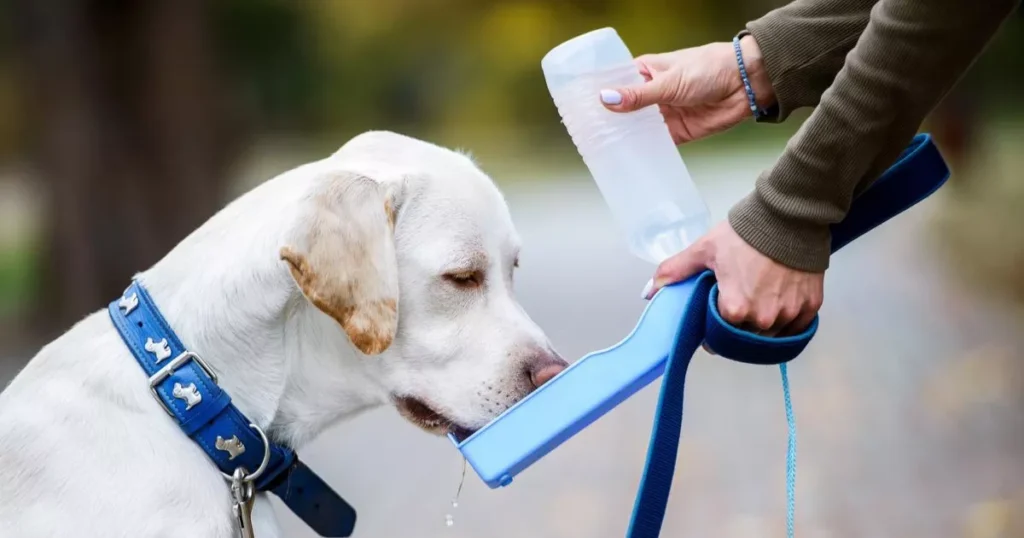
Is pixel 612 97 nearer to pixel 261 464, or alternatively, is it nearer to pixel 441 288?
pixel 441 288

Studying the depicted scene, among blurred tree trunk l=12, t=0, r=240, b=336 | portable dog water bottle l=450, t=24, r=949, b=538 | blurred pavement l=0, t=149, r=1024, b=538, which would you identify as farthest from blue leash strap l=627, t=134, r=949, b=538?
blurred tree trunk l=12, t=0, r=240, b=336

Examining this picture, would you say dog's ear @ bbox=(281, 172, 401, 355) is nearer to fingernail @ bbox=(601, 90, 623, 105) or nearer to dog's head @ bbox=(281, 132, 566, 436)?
dog's head @ bbox=(281, 132, 566, 436)

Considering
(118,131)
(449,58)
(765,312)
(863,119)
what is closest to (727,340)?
(765,312)

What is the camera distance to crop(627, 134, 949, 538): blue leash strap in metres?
1.40

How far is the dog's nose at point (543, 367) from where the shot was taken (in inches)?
67.9

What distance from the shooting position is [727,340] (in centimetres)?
148

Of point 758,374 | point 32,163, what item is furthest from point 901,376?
point 32,163

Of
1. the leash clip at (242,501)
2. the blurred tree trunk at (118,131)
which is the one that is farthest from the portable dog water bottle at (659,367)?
the blurred tree trunk at (118,131)

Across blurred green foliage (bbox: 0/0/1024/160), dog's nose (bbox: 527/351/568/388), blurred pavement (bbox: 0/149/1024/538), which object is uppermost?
dog's nose (bbox: 527/351/568/388)

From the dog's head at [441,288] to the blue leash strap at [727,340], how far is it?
32 cm

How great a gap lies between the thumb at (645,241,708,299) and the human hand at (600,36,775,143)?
1.27 ft

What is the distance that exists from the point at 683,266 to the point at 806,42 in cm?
56

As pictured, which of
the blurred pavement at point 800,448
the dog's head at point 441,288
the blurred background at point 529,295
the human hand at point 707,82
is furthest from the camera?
the blurred background at point 529,295

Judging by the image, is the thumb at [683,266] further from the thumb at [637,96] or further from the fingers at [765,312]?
the thumb at [637,96]
